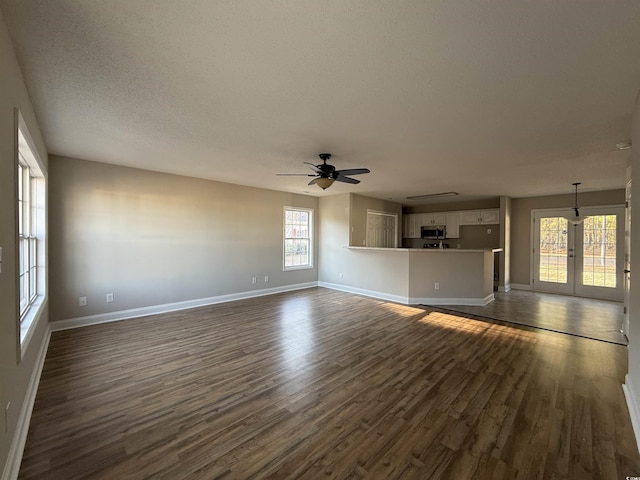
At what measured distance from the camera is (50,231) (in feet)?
12.8

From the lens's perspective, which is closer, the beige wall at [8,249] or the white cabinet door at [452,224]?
the beige wall at [8,249]

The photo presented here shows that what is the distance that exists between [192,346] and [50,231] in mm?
2648

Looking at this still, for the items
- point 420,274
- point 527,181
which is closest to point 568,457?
point 420,274

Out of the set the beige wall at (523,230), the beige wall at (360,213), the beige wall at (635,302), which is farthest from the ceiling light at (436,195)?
the beige wall at (635,302)

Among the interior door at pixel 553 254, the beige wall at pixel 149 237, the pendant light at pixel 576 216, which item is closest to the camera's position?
the beige wall at pixel 149 237

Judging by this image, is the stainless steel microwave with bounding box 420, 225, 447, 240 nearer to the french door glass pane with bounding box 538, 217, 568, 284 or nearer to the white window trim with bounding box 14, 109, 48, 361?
the french door glass pane with bounding box 538, 217, 568, 284

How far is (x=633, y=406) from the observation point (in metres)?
2.16

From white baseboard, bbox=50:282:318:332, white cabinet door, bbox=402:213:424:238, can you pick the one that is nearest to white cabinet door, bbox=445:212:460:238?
white cabinet door, bbox=402:213:424:238

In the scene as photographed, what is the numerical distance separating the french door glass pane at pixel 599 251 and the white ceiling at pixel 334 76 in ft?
11.3

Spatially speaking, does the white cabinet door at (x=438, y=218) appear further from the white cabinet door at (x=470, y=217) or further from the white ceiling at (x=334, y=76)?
the white ceiling at (x=334, y=76)

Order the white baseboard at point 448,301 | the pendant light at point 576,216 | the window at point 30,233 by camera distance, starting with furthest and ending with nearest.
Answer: the pendant light at point 576,216
the white baseboard at point 448,301
the window at point 30,233

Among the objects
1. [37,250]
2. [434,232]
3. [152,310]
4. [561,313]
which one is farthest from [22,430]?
[434,232]

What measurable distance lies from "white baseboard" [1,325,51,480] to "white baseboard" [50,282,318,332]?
1.53 meters

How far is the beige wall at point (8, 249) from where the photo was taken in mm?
1521
